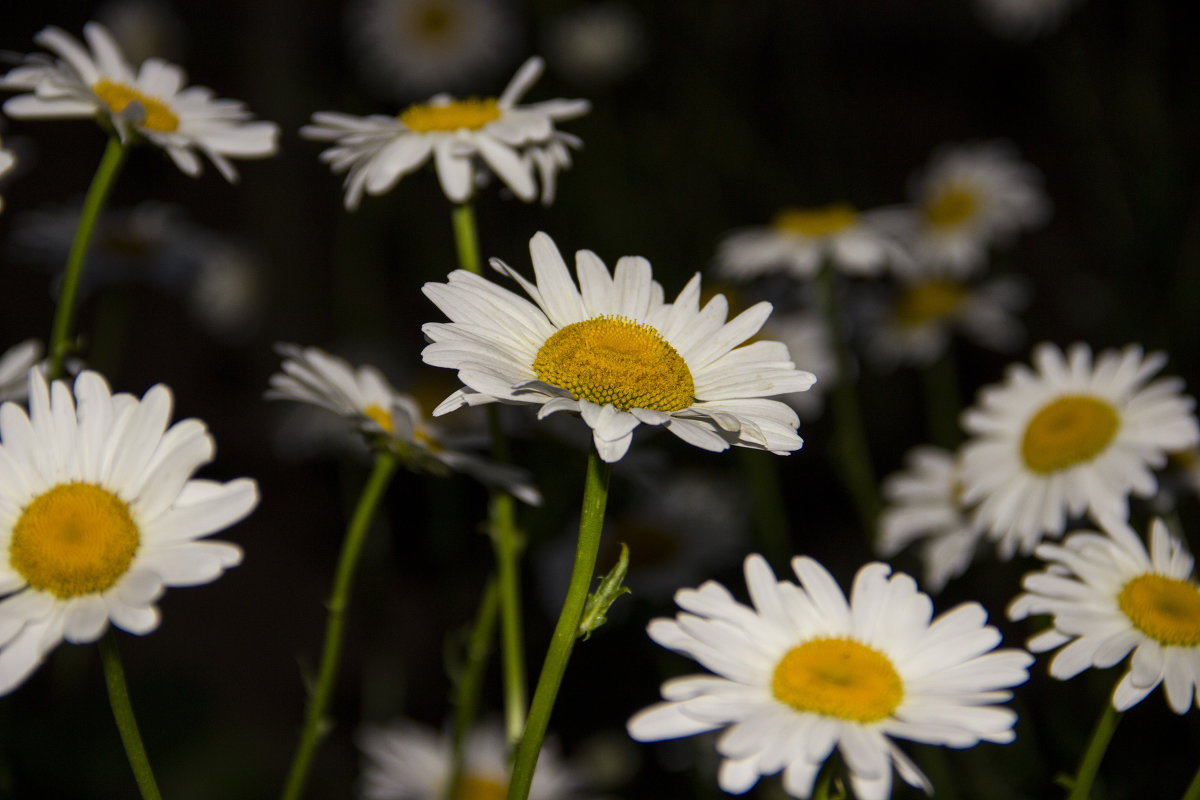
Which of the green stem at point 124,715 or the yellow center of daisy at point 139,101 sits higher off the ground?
the yellow center of daisy at point 139,101

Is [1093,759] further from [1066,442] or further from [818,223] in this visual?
[818,223]

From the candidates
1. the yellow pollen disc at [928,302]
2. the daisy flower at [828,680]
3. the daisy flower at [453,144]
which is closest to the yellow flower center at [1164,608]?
the daisy flower at [828,680]

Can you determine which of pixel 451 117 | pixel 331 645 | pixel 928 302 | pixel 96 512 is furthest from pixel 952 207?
pixel 96 512

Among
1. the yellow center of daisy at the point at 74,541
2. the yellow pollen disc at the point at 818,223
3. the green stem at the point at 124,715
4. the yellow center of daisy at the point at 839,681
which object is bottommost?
the green stem at the point at 124,715

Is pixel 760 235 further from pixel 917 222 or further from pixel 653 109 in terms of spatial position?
pixel 653 109

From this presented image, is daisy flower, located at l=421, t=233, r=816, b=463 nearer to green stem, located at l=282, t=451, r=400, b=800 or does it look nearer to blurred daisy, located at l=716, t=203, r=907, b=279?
green stem, located at l=282, t=451, r=400, b=800

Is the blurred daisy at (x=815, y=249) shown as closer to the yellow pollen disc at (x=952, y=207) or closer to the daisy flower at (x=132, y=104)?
the yellow pollen disc at (x=952, y=207)
